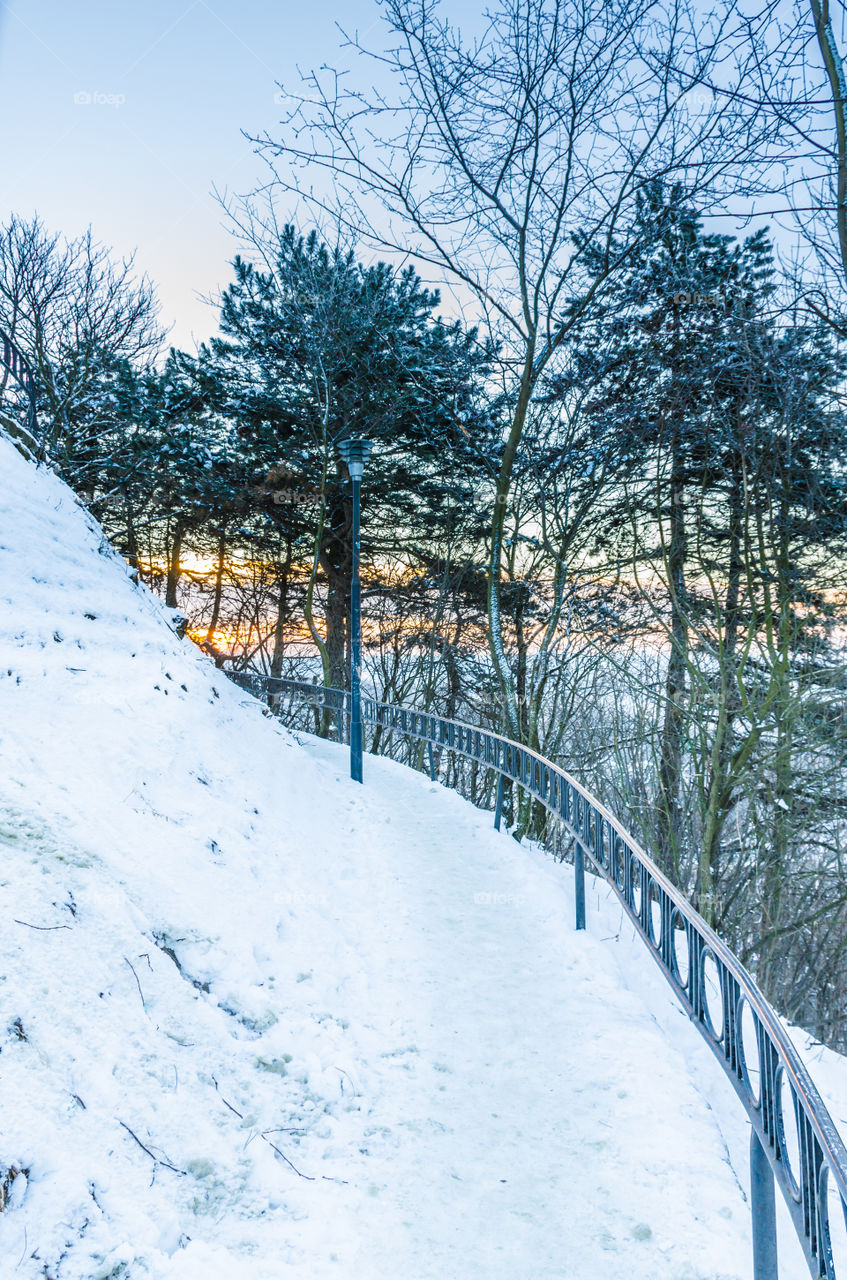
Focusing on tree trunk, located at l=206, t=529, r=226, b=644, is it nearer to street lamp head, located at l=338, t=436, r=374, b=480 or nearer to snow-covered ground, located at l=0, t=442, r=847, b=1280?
street lamp head, located at l=338, t=436, r=374, b=480

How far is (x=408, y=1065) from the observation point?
13.6 ft

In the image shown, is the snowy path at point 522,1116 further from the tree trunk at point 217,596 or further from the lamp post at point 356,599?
the tree trunk at point 217,596

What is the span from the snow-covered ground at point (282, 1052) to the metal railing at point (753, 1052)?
53 centimetres

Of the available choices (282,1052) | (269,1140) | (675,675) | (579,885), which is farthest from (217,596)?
(269,1140)

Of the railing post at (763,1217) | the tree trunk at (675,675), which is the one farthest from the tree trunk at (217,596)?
the railing post at (763,1217)

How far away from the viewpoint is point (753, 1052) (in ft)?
16.9

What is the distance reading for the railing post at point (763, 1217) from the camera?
8.29 ft

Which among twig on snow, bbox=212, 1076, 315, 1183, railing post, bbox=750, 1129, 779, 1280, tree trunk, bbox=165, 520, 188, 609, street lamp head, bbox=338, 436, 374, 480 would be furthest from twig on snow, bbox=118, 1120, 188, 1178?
tree trunk, bbox=165, 520, 188, 609

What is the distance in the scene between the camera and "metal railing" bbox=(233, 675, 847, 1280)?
86.2 inches

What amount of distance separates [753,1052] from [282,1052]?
3.64m

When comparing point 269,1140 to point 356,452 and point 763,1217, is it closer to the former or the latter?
point 763,1217

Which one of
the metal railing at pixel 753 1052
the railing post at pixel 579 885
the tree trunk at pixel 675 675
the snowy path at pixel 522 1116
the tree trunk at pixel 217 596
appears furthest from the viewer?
the tree trunk at pixel 217 596

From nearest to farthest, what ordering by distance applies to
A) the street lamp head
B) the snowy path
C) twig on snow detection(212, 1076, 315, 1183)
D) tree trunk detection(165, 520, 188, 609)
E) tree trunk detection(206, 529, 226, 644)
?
1. the snowy path
2. twig on snow detection(212, 1076, 315, 1183)
3. the street lamp head
4. tree trunk detection(165, 520, 188, 609)
5. tree trunk detection(206, 529, 226, 644)

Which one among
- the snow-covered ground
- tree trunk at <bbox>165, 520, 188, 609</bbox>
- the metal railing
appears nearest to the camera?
the metal railing
